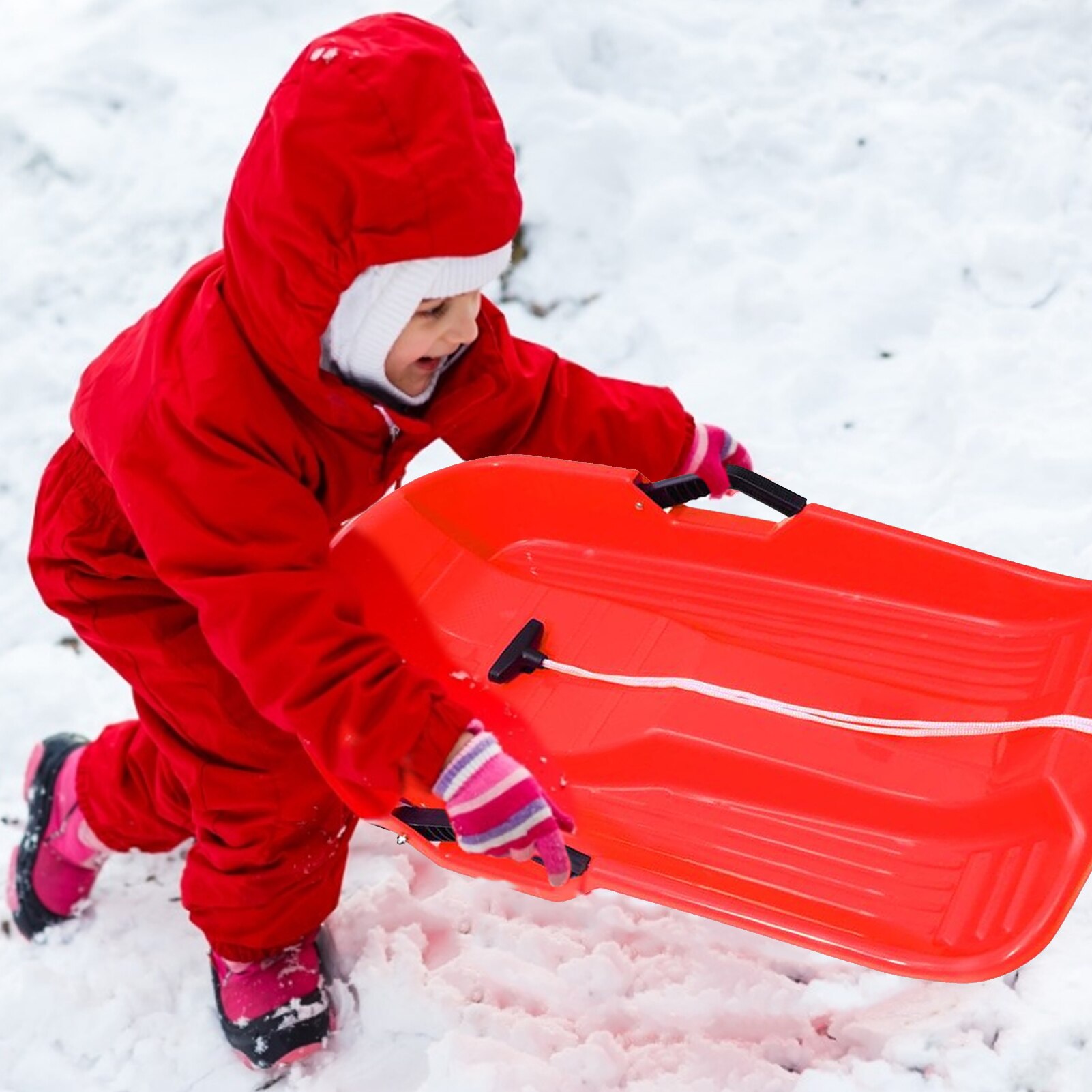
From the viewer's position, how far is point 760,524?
4.79ft

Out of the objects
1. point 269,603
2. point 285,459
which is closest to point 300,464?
point 285,459

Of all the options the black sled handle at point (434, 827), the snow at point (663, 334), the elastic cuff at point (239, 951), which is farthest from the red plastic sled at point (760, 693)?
the elastic cuff at point (239, 951)

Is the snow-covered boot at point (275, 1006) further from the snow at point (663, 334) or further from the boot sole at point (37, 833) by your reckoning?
the boot sole at point (37, 833)

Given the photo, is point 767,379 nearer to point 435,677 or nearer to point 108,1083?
point 435,677

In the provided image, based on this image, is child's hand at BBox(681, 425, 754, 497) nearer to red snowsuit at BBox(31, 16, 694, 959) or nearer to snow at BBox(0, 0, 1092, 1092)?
red snowsuit at BBox(31, 16, 694, 959)

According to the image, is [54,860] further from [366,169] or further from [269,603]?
[366,169]

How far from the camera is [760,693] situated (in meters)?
1.45

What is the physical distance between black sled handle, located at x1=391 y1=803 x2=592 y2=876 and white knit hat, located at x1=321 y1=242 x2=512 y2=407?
388 mm

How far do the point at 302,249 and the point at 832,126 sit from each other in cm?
149

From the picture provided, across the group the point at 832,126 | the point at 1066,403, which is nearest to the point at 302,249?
the point at 1066,403

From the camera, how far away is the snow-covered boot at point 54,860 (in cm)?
161

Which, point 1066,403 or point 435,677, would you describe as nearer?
point 435,677

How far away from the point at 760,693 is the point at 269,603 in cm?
54

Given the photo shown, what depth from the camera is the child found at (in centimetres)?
110
